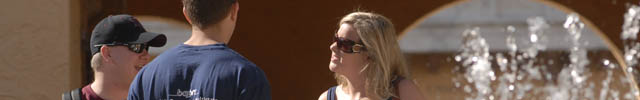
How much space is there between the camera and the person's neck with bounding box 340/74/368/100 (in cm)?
300

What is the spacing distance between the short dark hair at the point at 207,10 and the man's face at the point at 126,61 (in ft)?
2.47

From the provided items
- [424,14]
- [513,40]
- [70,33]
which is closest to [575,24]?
[513,40]

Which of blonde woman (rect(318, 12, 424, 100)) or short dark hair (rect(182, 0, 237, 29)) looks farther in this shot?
blonde woman (rect(318, 12, 424, 100))

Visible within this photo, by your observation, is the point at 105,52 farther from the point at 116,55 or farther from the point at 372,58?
the point at 372,58

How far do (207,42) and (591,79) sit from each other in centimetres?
902

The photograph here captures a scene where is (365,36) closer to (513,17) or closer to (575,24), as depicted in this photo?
(575,24)

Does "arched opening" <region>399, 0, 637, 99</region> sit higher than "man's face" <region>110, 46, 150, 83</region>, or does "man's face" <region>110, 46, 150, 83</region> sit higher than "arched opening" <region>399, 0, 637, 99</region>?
"arched opening" <region>399, 0, 637, 99</region>

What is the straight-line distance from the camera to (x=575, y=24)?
9.84 m
